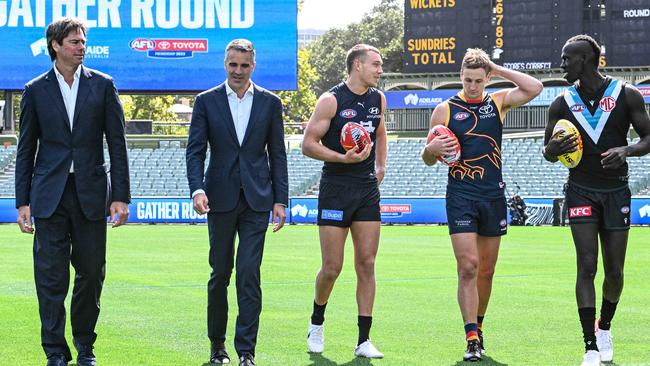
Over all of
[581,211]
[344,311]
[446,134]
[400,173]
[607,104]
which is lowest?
[400,173]

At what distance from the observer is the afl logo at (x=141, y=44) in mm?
40750

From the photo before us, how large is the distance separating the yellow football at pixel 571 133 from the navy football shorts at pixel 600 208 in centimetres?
19

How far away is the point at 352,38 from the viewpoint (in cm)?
11550

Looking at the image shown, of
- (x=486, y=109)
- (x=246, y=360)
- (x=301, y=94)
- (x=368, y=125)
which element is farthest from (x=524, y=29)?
(x=301, y=94)

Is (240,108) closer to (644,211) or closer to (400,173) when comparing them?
(644,211)

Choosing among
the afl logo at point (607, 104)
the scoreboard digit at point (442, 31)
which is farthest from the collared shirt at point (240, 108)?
the scoreboard digit at point (442, 31)

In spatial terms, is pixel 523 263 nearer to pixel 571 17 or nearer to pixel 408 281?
pixel 408 281

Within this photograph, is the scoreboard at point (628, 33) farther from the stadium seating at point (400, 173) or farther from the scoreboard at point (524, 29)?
the stadium seating at point (400, 173)

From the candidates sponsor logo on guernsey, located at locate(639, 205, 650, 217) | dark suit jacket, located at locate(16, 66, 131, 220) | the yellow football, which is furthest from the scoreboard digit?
dark suit jacket, located at locate(16, 66, 131, 220)

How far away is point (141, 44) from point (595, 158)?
34.0 m

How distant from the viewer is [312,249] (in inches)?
868

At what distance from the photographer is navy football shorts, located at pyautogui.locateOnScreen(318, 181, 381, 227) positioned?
343 inches

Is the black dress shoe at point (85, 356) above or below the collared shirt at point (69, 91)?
below

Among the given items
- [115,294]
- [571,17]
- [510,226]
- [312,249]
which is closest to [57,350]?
[115,294]
